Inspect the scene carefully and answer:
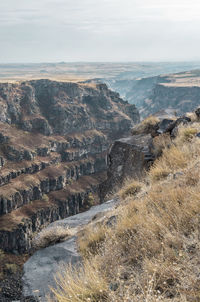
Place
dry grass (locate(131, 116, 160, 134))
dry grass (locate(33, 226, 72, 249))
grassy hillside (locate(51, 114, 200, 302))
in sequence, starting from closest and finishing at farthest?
1. grassy hillside (locate(51, 114, 200, 302))
2. dry grass (locate(33, 226, 72, 249))
3. dry grass (locate(131, 116, 160, 134))

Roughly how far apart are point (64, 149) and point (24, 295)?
14702cm

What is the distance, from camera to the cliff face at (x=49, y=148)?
4139 inches

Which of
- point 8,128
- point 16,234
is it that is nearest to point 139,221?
point 16,234

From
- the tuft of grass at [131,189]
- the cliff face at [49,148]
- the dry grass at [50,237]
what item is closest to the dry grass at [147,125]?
the tuft of grass at [131,189]

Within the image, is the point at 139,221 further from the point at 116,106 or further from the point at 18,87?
the point at 116,106

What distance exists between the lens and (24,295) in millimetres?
5125

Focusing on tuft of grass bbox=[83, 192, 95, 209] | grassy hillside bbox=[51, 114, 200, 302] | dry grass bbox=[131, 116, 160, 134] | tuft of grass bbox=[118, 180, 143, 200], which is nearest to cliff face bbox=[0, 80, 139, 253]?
tuft of grass bbox=[83, 192, 95, 209]

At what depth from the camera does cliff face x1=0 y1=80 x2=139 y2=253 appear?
105 meters

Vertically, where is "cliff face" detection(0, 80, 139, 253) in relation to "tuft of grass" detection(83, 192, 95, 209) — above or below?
above

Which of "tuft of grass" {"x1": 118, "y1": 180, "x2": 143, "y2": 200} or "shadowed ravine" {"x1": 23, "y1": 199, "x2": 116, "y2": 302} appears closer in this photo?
"shadowed ravine" {"x1": 23, "y1": 199, "x2": 116, "y2": 302}

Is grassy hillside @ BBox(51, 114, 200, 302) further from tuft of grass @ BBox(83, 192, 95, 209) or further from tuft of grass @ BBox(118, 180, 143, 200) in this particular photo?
tuft of grass @ BBox(83, 192, 95, 209)

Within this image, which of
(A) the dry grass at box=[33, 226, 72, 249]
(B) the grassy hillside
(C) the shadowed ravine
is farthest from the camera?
(A) the dry grass at box=[33, 226, 72, 249]

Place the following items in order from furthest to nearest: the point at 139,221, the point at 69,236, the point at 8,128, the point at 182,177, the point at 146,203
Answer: the point at 8,128
the point at 69,236
the point at 182,177
the point at 146,203
the point at 139,221

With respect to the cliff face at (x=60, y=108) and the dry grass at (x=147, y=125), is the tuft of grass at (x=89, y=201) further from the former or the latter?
the dry grass at (x=147, y=125)
